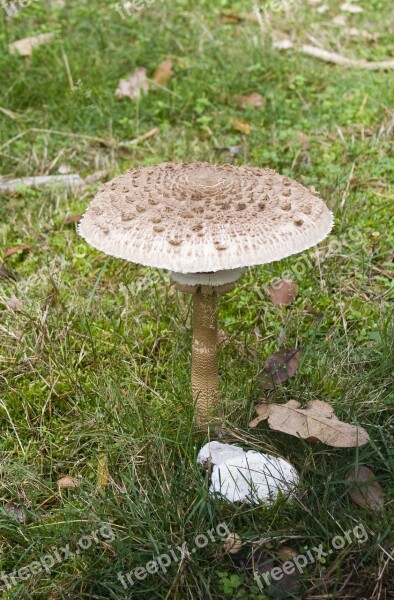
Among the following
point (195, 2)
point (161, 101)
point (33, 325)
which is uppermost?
point (195, 2)

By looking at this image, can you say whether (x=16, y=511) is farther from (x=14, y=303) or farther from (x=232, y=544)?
(x=14, y=303)

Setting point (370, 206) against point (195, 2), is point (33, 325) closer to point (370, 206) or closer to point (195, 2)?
point (370, 206)

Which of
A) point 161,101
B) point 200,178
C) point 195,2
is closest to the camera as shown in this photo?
point 200,178

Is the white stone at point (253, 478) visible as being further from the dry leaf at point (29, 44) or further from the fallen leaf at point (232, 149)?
the dry leaf at point (29, 44)

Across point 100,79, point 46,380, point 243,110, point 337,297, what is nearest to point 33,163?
point 100,79

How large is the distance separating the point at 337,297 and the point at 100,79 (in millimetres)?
3199

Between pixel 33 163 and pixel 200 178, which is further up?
pixel 200 178

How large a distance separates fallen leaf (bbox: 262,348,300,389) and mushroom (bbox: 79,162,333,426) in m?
0.45

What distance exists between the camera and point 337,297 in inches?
152

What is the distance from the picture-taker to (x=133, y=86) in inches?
228

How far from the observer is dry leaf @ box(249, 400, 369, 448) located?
106 inches

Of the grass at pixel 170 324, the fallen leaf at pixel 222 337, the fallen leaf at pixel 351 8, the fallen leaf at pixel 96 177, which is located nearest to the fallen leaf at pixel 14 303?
the grass at pixel 170 324

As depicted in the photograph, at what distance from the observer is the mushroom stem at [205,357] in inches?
113

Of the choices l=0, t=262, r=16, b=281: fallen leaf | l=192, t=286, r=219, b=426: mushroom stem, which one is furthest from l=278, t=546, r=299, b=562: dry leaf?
l=0, t=262, r=16, b=281: fallen leaf
